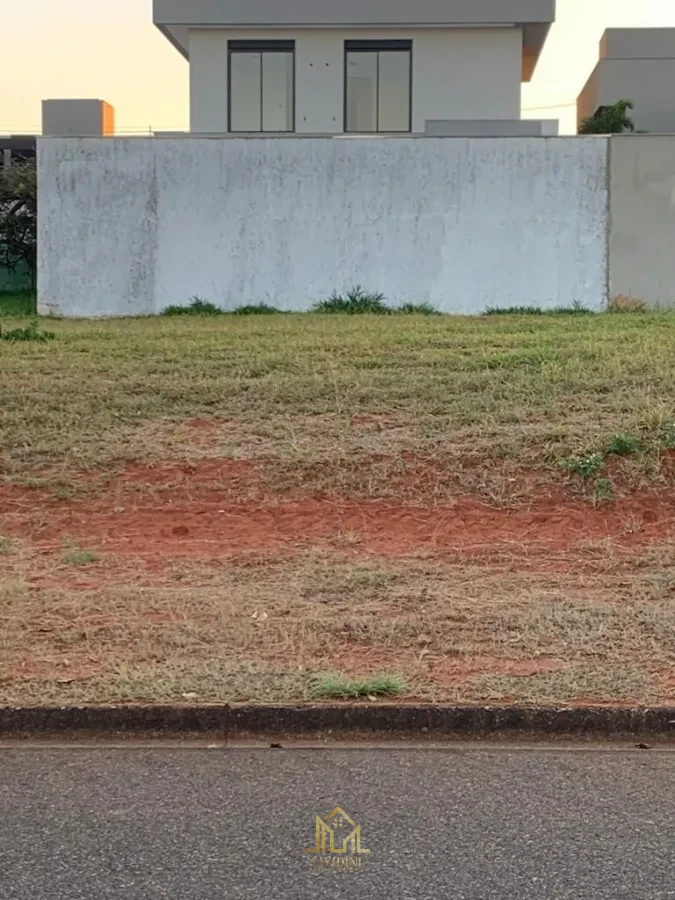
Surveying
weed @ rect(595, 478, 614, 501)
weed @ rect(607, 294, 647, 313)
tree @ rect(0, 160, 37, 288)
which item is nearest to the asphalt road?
weed @ rect(595, 478, 614, 501)

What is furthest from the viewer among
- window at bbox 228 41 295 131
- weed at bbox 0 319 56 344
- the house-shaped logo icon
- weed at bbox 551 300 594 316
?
window at bbox 228 41 295 131

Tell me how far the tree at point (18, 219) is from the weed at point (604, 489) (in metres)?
18.7

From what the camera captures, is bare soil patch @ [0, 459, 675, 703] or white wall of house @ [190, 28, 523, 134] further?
white wall of house @ [190, 28, 523, 134]

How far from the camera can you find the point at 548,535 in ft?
25.2

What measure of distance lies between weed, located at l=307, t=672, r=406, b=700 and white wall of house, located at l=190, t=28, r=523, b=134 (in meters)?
20.2

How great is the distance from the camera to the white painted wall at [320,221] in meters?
17.7

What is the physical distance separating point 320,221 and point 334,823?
1526cm

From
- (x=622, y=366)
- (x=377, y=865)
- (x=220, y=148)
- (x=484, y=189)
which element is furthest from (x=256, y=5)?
(x=377, y=865)

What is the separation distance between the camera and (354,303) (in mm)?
17969

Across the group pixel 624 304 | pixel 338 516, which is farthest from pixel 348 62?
pixel 338 516

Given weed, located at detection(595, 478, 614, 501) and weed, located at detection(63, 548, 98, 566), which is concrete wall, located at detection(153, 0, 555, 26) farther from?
weed, located at detection(63, 548, 98, 566)

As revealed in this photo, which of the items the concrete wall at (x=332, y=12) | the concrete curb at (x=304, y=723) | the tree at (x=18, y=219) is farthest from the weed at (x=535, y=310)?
the concrete curb at (x=304, y=723)

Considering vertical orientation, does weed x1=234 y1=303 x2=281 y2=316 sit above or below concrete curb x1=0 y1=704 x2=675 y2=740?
above

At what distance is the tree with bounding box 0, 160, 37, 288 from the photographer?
78.5 feet
